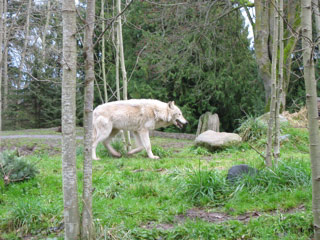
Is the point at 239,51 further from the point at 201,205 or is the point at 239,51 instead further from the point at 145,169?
the point at 201,205

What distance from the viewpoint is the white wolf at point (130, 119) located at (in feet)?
30.0

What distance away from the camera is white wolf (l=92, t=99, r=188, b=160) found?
9.15m

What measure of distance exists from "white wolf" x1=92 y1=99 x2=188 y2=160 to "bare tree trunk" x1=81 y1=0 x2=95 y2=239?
535cm

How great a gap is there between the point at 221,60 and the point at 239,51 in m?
1.14

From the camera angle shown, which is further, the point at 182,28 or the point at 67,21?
the point at 182,28

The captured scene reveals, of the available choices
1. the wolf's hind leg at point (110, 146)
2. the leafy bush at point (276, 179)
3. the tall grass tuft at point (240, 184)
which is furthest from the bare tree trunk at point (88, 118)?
the wolf's hind leg at point (110, 146)

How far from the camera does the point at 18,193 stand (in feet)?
18.5

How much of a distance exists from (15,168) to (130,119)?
3854 millimetres

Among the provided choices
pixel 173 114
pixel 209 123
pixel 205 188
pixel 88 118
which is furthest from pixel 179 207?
pixel 209 123

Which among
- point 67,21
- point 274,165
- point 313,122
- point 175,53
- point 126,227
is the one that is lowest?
point 126,227

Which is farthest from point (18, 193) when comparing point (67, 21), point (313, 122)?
point (313, 122)

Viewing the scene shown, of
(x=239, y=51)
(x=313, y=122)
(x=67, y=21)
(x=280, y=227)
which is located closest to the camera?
(x=313, y=122)

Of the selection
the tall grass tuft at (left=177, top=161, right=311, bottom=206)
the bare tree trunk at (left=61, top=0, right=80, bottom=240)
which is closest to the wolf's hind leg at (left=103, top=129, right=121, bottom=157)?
the tall grass tuft at (left=177, top=161, right=311, bottom=206)

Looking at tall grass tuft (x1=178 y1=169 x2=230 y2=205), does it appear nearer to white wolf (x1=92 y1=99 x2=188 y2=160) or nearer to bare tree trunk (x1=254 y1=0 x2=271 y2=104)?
white wolf (x1=92 y1=99 x2=188 y2=160)
